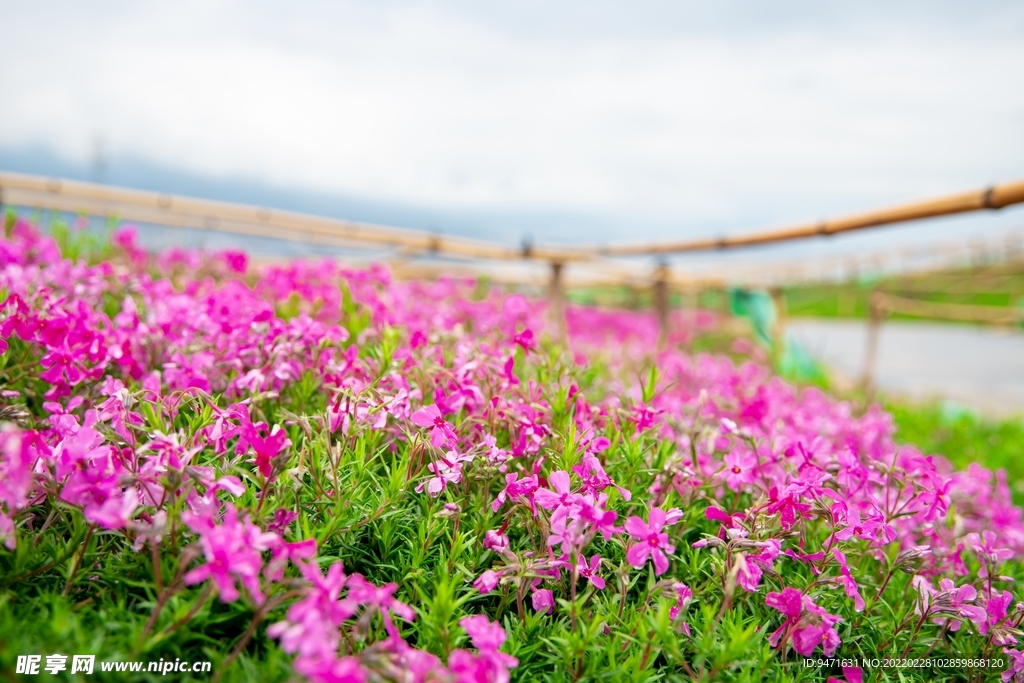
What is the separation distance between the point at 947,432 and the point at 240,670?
248 inches

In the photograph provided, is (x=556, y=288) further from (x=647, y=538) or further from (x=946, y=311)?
(x=946, y=311)

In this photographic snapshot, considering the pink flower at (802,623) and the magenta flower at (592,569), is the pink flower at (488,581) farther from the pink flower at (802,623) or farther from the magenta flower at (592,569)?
the pink flower at (802,623)

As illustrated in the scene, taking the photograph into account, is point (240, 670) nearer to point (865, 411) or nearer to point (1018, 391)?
point (865, 411)

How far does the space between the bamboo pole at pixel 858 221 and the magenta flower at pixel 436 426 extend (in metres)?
3.65

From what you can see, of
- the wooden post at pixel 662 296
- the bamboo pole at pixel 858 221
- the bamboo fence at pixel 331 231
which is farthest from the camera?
the wooden post at pixel 662 296

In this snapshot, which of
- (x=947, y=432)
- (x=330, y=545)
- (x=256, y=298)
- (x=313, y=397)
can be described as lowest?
(x=947, y=432)

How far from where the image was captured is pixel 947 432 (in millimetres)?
5934

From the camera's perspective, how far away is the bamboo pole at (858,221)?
392cm

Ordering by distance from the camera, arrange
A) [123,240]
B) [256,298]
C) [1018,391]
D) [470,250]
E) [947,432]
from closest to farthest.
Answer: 1. [256,298]
2. [123,240]
3. [947,432]
4. [470,250]
5. [1018,391]

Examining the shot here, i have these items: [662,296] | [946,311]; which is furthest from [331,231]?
[946,311]

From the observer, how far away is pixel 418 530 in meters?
1.82

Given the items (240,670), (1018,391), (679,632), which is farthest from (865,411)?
(1018,391)

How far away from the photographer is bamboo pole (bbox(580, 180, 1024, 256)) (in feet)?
12.9

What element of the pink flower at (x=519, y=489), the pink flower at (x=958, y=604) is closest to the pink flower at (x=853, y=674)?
the pink flower at (x=958, y=604)
